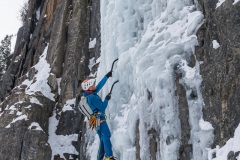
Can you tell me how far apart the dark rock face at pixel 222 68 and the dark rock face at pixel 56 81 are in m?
5.51

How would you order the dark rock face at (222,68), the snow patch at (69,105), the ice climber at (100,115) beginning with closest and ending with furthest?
the dark rock face at (222,68), the ice climber at (100,115), the snow patch at (69,105)

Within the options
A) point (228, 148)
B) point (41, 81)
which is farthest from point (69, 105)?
point (228, 148)

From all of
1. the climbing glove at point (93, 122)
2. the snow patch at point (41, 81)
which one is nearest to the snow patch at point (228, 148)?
the climbing glove at point (93, 122)

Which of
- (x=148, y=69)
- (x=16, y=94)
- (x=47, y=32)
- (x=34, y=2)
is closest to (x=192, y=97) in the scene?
(x=148, y=69)

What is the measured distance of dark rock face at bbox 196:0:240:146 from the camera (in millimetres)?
5309

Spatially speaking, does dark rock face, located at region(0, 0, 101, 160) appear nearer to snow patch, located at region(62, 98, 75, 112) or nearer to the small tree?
snow patch, located at region(62, 98, 75, 112)

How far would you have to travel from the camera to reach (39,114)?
11.9m

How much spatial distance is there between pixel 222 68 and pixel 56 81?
802 cm

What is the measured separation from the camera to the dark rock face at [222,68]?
5.31m

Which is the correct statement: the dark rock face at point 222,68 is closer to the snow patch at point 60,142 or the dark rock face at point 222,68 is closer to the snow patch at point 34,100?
the snow patch at point 60,142

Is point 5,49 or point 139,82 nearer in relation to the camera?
point 139,82

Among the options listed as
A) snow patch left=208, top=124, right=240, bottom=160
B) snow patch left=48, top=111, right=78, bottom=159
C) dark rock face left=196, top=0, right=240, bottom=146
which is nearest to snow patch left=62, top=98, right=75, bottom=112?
snow patch left=48, top=111, right=78, bottom=159

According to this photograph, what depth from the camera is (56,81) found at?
12.8 metres

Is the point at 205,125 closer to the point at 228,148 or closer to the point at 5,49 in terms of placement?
the point at 228,148
